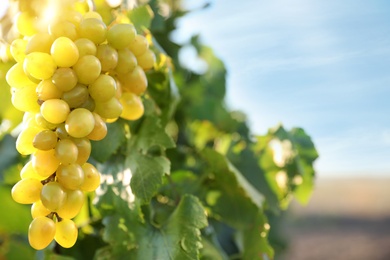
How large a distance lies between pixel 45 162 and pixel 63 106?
1.3 inches

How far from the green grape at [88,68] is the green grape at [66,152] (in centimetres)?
4

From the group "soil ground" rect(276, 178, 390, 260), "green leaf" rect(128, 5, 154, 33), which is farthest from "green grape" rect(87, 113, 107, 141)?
"soil ground" rect(276, 178, 390, 260)

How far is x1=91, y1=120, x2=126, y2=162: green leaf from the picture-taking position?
428 mm

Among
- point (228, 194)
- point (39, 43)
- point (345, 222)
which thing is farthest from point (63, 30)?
point (345, 222)

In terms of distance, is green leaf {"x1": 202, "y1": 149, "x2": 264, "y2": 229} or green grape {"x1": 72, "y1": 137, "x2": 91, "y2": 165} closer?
green grape {"x1": 72, "y1": 137, "x2": 91, "y2": 165}

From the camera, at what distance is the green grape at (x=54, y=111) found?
31cm

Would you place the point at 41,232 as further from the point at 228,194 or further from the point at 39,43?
the point at 228,194

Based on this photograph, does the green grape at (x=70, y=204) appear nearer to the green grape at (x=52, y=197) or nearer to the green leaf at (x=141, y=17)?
the green grape at (x=52, y=197)

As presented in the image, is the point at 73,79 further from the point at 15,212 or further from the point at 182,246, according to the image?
the point at 15,212

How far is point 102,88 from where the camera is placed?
33 cm

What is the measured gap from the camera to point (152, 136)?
44 centimetres

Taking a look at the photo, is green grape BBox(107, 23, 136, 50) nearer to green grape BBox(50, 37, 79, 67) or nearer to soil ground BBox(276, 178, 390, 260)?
green grape BBox(50, 37, 79, 67)

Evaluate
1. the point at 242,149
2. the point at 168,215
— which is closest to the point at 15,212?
the point at 168,215

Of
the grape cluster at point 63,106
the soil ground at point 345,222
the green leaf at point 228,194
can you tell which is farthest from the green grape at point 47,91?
the soil ground at point 345,222
